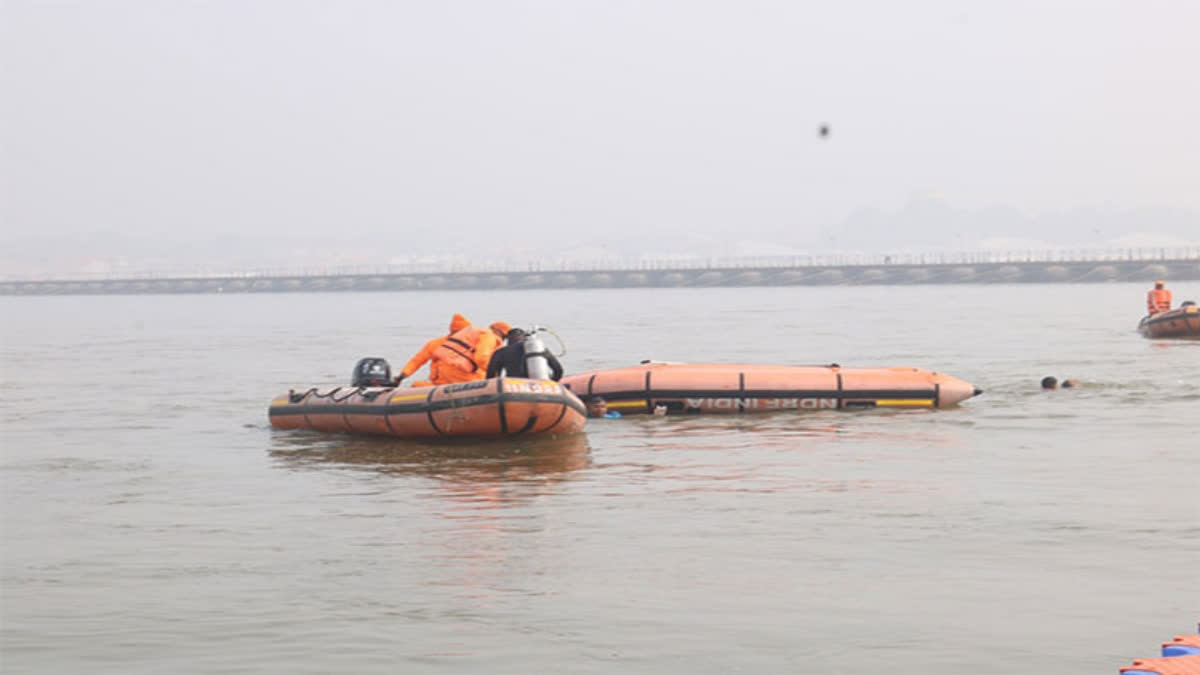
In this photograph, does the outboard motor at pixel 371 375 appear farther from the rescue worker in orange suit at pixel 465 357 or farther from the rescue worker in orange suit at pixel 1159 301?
the rescue worker in orange suit at pixel 1159 301

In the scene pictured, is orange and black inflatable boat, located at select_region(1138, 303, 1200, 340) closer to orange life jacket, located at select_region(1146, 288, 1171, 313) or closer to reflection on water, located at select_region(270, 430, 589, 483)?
orange life jacket, located at select_region(1146, 288, 1171, 313)

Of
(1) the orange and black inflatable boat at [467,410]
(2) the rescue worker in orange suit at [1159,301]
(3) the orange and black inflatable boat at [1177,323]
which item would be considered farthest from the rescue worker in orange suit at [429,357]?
(2) the rescue worker in orange suit at [1159,301]

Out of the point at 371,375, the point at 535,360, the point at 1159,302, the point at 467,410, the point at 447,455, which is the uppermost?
the point at 535,360

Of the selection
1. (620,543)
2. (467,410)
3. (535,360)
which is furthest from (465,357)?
(620,543)

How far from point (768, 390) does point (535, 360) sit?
16.7 ft

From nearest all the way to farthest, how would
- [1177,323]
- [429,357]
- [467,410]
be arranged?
[467,410] → [429,357] → [1177,323]

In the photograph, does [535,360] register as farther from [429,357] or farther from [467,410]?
[429,357]

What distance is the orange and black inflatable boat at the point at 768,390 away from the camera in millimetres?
24141

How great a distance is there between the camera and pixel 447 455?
19.6 metres

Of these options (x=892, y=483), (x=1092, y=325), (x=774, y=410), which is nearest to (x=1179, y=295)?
(x=1092, y=325)

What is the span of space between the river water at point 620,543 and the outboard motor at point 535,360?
99 cm

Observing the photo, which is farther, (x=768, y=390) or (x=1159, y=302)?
(x=1159, y=302)

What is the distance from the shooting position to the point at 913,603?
10430 millimetres

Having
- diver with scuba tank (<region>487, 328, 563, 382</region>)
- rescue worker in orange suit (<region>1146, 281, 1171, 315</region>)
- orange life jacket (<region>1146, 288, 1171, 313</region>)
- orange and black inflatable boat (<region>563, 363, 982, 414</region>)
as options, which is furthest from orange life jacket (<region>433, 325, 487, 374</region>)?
orange life jacket (<region>1146, 288, 1171, 313</region>)
